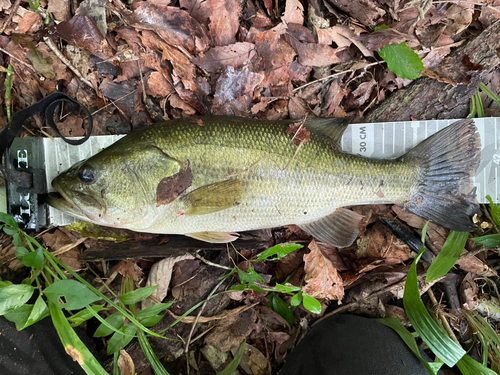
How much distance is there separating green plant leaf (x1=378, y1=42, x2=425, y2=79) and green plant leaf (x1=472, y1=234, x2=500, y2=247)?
1.32 meters

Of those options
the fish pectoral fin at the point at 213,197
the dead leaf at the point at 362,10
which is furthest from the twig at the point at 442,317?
the dead leaf at the point at 362,10

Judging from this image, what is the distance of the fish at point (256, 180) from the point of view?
209cm

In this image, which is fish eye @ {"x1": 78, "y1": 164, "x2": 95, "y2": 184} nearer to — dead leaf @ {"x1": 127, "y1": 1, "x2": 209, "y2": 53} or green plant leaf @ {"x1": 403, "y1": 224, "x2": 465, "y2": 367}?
Answer: dead leaf @ {"x1": 127, "y1": 1, "x2": 209, "y2": 53}

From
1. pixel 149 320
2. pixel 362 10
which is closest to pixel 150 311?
pixel 149 320

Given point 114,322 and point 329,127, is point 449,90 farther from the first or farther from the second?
point 114,322

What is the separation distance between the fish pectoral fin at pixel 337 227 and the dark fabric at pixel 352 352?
2.14ft

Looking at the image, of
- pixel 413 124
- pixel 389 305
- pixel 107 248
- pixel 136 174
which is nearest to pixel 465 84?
pixel 413 124

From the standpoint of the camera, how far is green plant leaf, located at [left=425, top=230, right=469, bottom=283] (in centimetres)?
239

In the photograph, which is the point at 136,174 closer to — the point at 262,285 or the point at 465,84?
the point at 262,285

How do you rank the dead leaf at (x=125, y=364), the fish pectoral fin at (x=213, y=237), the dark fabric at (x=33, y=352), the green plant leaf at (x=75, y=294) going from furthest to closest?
the fish pectoral fin at (x=213, y=237) → the dead leaf at (x=125, y=364) → the dark fabric at (x=33, y=352) → the green plant leaf at (x=75, y=294)

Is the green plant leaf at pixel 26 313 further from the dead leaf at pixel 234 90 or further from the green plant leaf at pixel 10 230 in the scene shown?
the dead leaf at pixel 234 90

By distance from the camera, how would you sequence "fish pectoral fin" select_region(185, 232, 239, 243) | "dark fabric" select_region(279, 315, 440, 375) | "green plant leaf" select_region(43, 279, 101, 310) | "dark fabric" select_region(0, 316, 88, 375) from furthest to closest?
"fish pectoral fin" select_region(185, 232, 239, 243) → "dark fabric" select_region(279, 315, 440, 375) → "dark fabric" select_region(0, 316, 88, 375) → "green plant leaf" select_region(43, 279, 101, 310)

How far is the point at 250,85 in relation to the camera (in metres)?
2.44

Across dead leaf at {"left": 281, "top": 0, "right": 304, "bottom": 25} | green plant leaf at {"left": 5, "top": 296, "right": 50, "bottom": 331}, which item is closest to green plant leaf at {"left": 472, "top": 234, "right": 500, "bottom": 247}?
dead leaf at {"left": 281, "top": 0, "right": 304, "bottom": 25}
